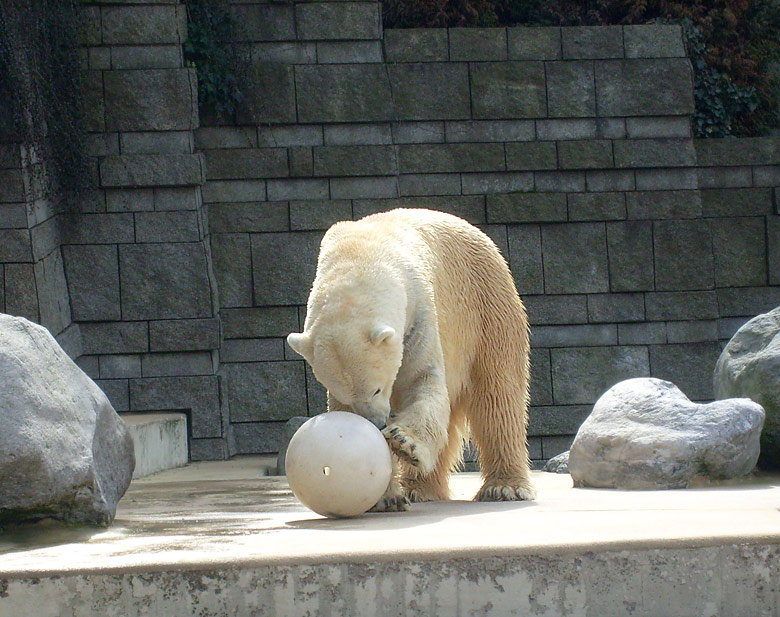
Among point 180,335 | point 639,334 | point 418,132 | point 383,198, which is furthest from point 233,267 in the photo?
point 639,334

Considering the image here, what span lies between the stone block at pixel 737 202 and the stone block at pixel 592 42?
1369 millimetres

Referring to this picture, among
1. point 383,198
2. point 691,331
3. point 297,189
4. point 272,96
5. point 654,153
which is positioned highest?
point 272,96

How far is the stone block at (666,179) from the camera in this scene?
8.95 metres

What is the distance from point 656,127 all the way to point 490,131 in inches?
52.2

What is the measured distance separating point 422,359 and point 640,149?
495 cm

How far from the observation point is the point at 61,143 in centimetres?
789

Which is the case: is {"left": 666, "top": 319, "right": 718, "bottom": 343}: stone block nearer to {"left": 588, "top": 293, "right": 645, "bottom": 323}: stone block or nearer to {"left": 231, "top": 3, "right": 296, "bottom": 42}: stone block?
{"left": 588, "top": 293, "right": 645, "bottom": 323}: stone block

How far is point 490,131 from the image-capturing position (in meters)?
8.86

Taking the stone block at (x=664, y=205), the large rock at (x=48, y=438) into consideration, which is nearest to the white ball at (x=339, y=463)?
the large rock at (x=48, y=438)

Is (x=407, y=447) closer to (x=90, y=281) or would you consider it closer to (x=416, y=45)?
(x=90, y=281)

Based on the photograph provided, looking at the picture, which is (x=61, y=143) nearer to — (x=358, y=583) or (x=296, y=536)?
(x=296, y=536)

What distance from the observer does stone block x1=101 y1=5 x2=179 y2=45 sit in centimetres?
826

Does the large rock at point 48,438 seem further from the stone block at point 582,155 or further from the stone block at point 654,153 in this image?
the stone block at point 654,153

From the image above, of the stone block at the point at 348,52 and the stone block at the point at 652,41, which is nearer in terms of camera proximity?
the stone block at the point at 348,52
